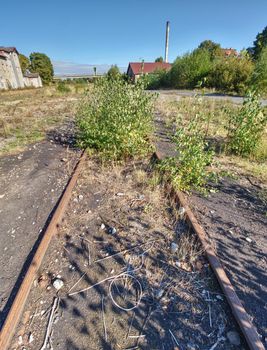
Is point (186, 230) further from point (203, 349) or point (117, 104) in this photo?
point (117, 104)

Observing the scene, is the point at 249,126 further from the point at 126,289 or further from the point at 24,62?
the point at 24,62

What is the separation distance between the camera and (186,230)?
99.5 inches

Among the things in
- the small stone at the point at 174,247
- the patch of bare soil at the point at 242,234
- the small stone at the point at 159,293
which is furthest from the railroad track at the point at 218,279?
the small stone at the point at 159,293

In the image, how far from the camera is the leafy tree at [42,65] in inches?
1683

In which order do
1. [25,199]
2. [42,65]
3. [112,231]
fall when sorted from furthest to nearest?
1. [42,65]
2. [25,199]
3. [112,231]

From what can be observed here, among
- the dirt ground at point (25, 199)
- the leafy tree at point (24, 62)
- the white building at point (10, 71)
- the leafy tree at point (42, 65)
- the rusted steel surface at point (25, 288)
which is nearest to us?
the rusted steel surface at point (25, 288)

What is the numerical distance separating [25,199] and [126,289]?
7.95 ft

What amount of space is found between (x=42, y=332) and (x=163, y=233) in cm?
154

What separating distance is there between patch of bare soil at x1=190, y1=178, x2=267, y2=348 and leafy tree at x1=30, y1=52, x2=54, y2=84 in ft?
167

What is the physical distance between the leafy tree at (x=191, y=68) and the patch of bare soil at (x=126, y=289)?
875 inches

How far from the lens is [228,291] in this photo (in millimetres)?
1746

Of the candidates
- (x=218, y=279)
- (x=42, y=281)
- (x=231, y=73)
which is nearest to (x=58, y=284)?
(x=42, y=281)

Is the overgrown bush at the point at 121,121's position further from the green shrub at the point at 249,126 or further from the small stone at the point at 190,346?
the small stone at the point at 190,346

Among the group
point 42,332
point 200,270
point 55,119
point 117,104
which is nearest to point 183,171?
A: point 200,270
